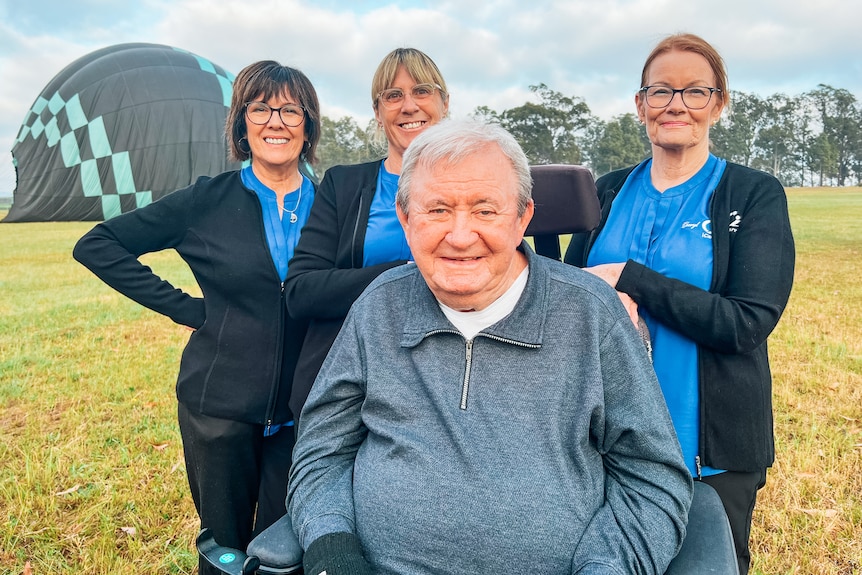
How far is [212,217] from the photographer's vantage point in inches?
98.0

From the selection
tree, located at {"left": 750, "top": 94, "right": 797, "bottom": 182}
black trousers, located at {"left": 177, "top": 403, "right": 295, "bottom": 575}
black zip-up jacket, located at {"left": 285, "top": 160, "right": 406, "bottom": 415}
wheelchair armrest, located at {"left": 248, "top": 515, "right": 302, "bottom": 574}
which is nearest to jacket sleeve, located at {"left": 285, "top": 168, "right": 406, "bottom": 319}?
black zip-up jacket, located at {"left": 285, "top": 160, "right": 406, "bottom": 415}

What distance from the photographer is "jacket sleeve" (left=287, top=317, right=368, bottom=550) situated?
6.03 ft

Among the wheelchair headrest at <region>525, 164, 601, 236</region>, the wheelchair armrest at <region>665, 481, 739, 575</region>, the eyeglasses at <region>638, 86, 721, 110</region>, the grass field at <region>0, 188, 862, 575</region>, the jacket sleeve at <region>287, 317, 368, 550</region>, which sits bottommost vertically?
the grass field at <region>0, 188, 862, 575</region>

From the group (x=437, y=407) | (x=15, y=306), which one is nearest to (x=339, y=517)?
(x=437, y=407)

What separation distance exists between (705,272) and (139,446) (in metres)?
3.92

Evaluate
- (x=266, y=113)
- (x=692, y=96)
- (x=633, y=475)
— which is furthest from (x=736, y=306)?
(x=266, y=113)

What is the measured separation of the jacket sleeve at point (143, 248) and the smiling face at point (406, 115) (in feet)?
2.79

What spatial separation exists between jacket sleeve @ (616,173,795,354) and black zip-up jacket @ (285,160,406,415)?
82 cm

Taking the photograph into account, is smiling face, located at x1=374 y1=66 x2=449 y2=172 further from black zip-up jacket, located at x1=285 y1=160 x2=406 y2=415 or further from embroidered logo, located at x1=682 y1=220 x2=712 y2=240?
embroidered logo, located at x1=682 y1=220 x2=712 y2=240

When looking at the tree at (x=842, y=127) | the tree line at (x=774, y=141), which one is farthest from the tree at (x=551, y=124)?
the tree at (x=842, y=127)

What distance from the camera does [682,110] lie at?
209cm

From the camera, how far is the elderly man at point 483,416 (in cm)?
164

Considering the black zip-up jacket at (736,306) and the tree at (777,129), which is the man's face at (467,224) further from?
the tree at (777,129)

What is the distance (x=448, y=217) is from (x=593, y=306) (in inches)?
19.0
